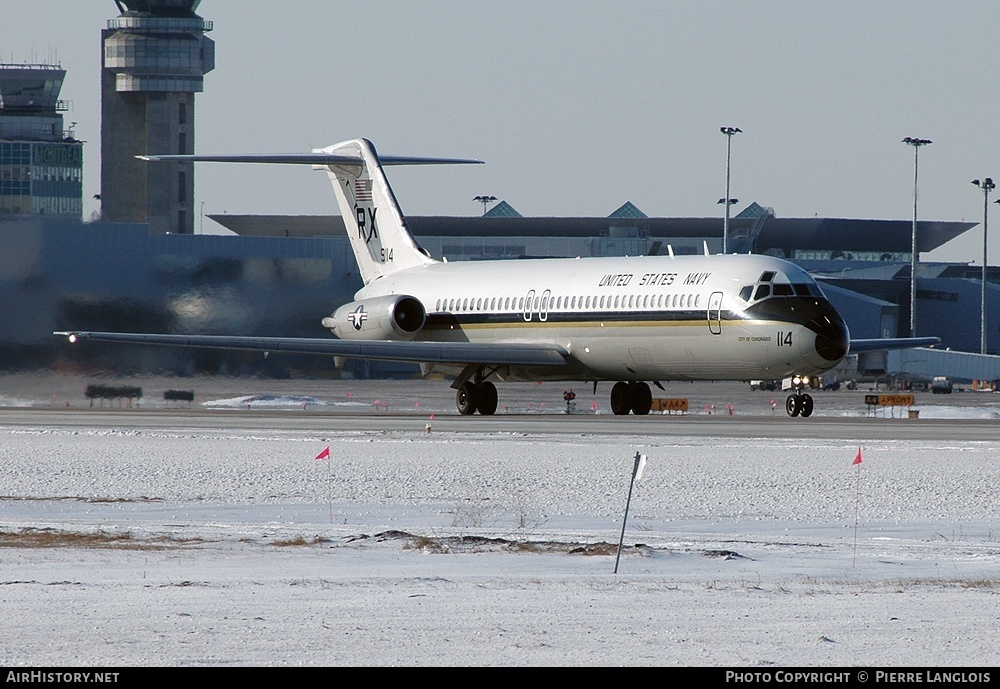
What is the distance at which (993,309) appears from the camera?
10094cm

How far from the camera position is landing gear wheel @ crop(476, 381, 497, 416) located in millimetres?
39062

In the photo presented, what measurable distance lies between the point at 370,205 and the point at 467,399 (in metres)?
7.62

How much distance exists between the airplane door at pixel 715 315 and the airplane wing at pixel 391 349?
4.38 m

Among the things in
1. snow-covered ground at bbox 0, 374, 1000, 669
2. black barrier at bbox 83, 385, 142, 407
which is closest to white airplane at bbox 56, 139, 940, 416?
black barrier at bbox 83, 385, 142, 407

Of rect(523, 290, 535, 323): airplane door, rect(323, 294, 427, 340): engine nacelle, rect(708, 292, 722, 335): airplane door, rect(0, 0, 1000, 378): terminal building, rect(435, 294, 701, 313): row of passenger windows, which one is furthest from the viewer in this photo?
rect(0, 0, 1000, 378): terminal building

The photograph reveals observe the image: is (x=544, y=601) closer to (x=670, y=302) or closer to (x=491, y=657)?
(x=491, y=657)

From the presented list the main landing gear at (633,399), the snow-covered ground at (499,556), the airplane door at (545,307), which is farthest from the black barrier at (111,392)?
the snow-covered ground at (499,556)

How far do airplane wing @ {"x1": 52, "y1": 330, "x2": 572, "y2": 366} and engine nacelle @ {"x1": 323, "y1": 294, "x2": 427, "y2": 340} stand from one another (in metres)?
3.22

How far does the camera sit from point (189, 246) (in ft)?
151

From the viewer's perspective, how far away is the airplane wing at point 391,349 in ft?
118

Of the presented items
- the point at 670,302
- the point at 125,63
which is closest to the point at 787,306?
the point at 670,302

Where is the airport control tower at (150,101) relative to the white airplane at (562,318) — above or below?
above

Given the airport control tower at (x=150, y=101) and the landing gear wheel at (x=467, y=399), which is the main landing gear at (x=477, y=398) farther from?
the airport control tower at (x=150, y=101)

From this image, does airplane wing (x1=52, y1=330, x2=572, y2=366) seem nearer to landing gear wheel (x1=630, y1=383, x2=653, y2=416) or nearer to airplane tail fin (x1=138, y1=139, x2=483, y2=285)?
landing gear wheel (x1=630, y1=383, x2=653, y2=416)
